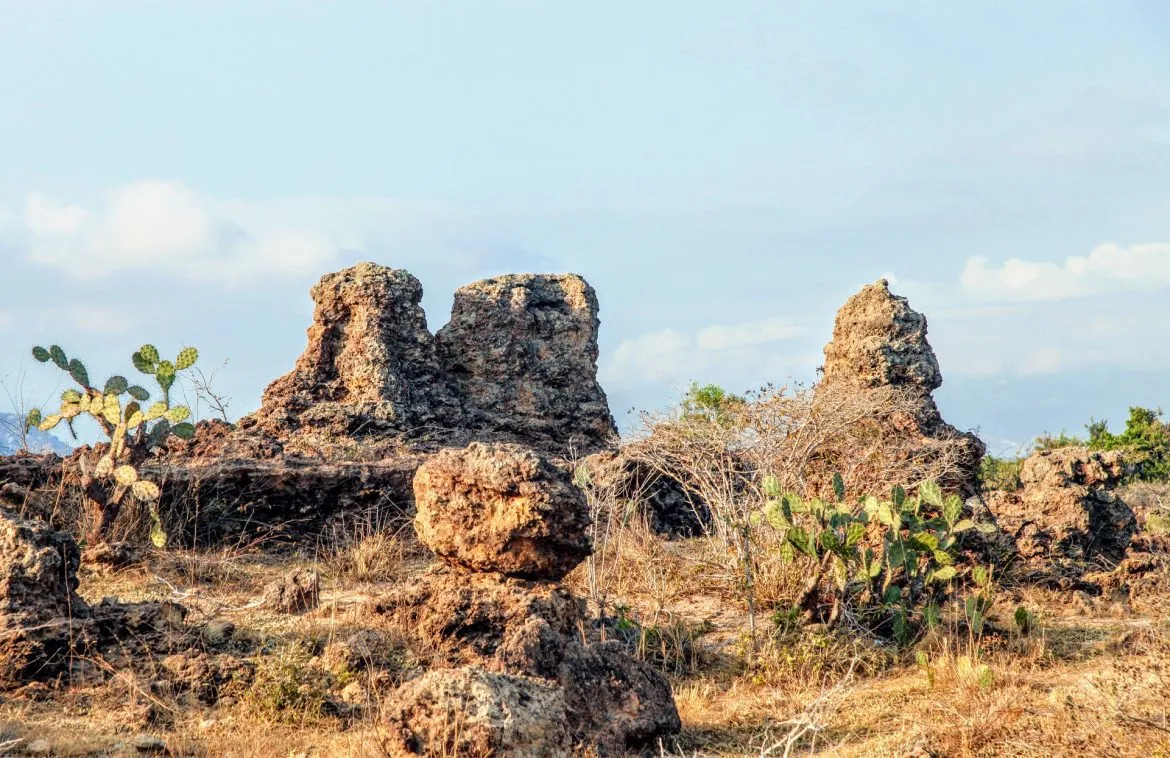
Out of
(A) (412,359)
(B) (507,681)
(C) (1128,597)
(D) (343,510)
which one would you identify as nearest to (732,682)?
(B) (507,681)

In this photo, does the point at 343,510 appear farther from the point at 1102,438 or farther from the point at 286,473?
the point at 1102,438

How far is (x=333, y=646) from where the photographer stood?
6.85m

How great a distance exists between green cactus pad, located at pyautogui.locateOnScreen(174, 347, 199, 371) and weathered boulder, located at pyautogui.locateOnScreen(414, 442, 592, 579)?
4.99 metres

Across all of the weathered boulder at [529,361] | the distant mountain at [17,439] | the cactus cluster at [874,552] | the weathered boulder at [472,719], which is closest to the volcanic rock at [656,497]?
the weathered boulder at [529,361]

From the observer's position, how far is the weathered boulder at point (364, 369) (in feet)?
41.2

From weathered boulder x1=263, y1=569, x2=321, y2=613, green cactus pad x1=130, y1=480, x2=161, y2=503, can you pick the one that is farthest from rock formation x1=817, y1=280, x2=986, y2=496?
green cactus pad x1=130, y1=480, x2=161, y2=503

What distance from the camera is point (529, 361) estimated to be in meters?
13.9

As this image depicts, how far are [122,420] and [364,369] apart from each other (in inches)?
119

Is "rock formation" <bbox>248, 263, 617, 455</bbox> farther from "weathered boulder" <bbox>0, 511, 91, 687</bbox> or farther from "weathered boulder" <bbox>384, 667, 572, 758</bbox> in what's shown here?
"weathered boulder" <bbox>384, 667, 572, 758</bbox>

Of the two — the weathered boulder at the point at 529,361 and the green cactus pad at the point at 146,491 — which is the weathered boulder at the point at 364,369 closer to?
the weathered boulder at the point at 529,361

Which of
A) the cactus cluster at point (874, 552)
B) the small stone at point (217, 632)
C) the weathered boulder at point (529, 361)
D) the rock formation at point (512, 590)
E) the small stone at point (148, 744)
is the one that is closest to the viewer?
the small stone at point (148, 744)

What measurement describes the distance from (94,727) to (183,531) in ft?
15.7

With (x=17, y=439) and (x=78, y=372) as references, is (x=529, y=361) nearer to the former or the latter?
(x=78, y=372)

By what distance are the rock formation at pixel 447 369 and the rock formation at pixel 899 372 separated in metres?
2.75
